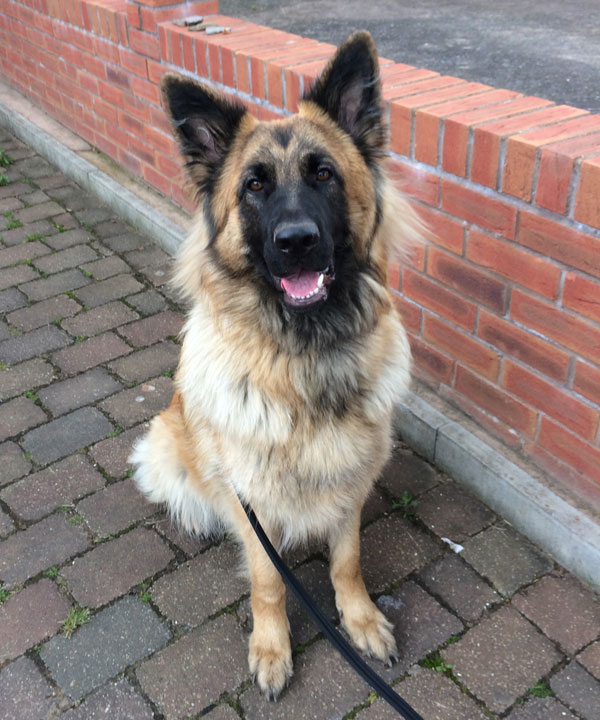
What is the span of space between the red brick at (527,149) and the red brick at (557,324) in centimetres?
40

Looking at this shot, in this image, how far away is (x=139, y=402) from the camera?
3453 millimetres

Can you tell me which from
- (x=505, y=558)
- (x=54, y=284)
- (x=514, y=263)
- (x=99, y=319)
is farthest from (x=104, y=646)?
(x=54, y=284)

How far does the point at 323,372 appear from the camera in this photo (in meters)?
2.17

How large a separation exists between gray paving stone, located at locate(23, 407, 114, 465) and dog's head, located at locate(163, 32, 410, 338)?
4.88 feet

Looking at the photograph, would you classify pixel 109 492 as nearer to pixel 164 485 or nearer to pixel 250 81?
pixel 164 485

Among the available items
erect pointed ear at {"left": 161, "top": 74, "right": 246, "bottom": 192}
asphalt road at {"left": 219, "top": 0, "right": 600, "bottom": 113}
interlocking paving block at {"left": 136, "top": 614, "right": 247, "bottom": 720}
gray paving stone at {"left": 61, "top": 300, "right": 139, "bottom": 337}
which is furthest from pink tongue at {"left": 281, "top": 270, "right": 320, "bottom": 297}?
asphalt road at {"left": 219, "top": 0, "right": 600, "bottom": 113}

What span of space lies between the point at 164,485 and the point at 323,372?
1.01m

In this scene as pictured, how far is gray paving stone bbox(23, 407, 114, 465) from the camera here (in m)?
3.14

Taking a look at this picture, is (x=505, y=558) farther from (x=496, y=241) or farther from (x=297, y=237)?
(x=297, y=237)

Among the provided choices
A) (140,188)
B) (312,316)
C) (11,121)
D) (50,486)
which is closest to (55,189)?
(140,188)

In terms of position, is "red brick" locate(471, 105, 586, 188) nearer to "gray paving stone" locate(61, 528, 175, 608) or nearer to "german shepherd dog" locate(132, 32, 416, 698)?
"german shepherd dog" locate(132, 32, 416, 698)

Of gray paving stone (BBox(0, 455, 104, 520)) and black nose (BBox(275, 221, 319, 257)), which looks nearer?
black nose (BBox(275, 221, 319, 257))

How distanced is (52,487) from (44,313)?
149 cm

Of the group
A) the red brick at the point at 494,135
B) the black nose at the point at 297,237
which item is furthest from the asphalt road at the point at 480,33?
the black nose at the point at 297,237
